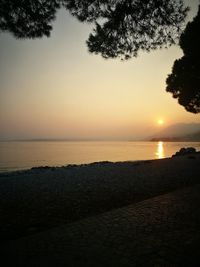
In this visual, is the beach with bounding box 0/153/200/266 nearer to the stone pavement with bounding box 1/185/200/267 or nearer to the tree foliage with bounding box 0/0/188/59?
the stone pavement with bounding box 1/185/200/267

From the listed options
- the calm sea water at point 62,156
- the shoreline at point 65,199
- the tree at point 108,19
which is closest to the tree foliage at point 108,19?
the tree at point 108,19

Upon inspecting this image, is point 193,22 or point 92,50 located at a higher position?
point 193,22

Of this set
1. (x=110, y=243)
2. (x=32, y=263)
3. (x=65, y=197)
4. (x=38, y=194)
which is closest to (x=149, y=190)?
(x=65, y=197)

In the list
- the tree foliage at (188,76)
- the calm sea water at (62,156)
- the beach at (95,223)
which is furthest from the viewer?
the calm sea water at (62,156)

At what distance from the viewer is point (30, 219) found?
20.7 feet

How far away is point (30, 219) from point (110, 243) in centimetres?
260

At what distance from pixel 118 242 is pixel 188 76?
18888 millimetres

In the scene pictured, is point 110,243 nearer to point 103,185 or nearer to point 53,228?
point 53,228

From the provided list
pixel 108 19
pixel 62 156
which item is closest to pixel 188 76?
pixel 108 19

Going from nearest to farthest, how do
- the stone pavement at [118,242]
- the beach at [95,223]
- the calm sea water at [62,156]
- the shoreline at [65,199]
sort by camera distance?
1. the stone pavement at [118,242]
2. the beach at [95,223]
3. the shoreline at [65,199]
4. the calm sea water at [62,156]

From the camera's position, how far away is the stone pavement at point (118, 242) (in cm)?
390

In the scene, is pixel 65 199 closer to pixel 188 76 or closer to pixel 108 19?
pixel 108 19

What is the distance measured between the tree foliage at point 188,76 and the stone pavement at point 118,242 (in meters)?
13.2

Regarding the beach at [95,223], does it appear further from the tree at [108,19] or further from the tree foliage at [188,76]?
the tree foliage at [188,76]
